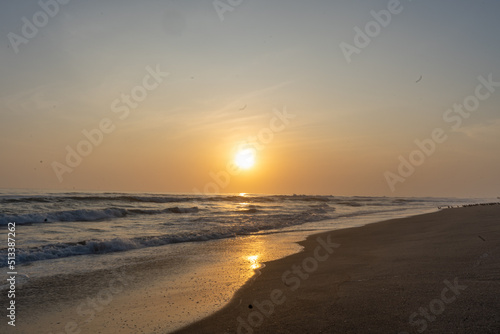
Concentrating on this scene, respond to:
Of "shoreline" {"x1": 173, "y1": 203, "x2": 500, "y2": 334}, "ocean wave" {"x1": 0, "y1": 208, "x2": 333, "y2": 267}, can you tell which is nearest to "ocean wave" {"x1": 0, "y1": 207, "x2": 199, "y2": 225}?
"ocean wave" {"x1": 0, "y1": 208, "x2": 333, "y2": 267}

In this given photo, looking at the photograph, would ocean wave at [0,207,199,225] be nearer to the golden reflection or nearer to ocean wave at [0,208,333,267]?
ocean wave at [0,208,333,267]

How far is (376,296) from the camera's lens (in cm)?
524

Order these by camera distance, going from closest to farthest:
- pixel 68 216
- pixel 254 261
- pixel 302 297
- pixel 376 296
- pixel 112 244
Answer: pixel 376 296 → pixel 302 297 → pixel 254 261 → pixel 112 244 → pixel 68 216

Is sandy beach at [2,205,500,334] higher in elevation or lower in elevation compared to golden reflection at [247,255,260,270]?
lower

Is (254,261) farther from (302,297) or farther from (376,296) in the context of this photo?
(376,296)

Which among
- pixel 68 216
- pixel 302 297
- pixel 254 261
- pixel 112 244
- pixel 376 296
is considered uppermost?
pixel 68 216

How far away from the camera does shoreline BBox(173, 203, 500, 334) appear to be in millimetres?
4211

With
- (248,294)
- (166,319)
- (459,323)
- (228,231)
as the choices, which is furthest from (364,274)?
(228,231)

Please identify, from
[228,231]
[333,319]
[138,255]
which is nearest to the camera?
[333,319]

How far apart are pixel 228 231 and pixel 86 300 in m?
11.6

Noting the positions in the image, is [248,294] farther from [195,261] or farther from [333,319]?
[195,261]

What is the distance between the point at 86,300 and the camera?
6320mm

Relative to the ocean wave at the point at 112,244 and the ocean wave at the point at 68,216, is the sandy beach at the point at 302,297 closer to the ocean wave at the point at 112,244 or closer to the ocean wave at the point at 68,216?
the ocean wave at the point at 112,244

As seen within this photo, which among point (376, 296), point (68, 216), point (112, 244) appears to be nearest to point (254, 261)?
point (376, 296)
